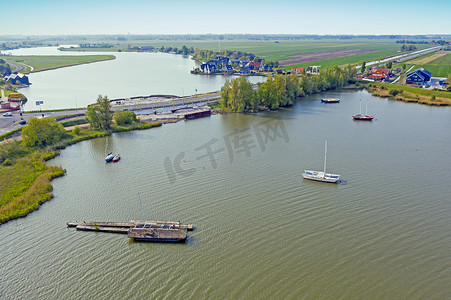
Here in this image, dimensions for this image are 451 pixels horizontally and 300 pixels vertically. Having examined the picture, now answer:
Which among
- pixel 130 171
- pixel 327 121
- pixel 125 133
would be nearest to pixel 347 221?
pixel 130 171

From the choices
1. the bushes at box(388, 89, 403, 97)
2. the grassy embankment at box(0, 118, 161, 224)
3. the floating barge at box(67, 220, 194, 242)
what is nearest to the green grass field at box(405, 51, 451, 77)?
the bushes at box(388, 89, 403, 97)

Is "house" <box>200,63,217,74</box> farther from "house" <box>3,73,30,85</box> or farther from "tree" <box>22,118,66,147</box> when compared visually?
"tree" <box>22,118,66,147</box>

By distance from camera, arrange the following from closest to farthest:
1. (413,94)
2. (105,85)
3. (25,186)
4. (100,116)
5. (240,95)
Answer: (25,186)
(100,116)
(240,95)
(413,94)
(105,85)

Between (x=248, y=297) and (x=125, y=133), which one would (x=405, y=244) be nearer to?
(x=248, y=297)

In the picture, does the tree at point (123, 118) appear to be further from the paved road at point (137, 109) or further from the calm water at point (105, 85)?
the calm water at point (105, 85)

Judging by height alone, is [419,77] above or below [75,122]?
above

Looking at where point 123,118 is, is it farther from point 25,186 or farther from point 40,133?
point 25,186

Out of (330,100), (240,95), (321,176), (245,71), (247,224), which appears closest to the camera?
(247,224)

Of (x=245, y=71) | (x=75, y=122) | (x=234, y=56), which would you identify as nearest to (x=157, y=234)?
(x=75, y=122)
